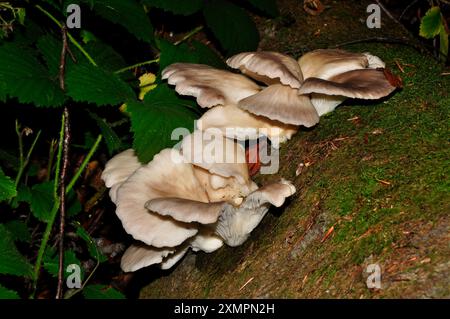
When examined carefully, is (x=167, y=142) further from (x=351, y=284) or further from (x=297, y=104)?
(x=351, y=284)

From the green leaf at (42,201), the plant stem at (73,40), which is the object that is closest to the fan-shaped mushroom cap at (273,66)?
the plant stem at (73,40)

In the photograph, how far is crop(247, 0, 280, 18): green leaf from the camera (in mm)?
4484

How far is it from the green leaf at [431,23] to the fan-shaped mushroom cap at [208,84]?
1829 millimetres

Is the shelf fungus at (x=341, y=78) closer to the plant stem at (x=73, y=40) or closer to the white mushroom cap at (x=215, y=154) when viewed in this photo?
the white mushroom cap at (x=215, y=154)

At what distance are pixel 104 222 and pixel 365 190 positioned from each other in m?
3.19

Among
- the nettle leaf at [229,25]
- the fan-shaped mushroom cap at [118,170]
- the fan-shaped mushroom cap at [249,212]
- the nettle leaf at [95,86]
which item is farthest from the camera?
the nettle leaf at [229,25]

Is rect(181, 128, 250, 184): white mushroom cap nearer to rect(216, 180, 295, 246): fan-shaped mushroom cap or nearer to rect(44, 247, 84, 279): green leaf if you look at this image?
rect(216, 180, 295, 246): fan-shaped mushroom cap

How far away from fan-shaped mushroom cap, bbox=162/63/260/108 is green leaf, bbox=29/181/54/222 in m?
1.34

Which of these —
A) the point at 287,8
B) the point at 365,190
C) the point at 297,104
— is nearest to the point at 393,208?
the point at 365,190

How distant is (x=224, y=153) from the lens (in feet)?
10.00

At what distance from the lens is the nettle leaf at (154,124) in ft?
10.2

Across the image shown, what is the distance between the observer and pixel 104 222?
16.8 feet

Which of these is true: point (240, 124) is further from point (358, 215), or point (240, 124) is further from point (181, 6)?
point (181, 6)

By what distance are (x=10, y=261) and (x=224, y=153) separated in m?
1.45
